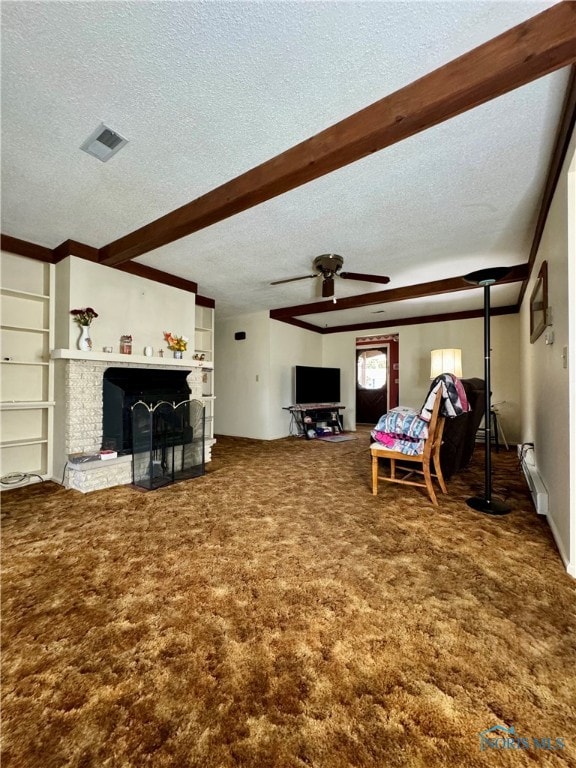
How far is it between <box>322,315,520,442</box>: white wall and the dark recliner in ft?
8.77

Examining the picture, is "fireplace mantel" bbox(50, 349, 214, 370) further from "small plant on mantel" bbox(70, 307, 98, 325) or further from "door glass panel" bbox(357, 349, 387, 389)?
"door glass panel" bbox(357, 349, 387, 389)

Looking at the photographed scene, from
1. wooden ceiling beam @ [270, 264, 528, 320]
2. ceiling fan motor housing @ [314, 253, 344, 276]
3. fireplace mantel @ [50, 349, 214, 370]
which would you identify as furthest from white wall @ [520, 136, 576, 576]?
fireplace mantel @ [50, 349, 214, 370]

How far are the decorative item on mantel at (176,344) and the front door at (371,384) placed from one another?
448 cm

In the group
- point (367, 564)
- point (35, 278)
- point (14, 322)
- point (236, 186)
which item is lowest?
point (367, 564)

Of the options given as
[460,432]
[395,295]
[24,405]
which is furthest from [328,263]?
[24,405]

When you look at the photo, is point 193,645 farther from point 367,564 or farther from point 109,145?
point 109,145

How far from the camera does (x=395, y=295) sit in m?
4.79

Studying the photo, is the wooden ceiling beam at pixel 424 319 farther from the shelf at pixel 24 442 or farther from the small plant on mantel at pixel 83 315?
the shelf at pixel 24 442

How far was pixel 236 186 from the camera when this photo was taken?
2195mm

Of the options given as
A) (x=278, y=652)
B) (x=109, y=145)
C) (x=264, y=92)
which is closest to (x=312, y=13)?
(x=264, y=92)

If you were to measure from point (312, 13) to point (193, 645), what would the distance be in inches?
98.6

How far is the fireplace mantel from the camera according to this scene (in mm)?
3139

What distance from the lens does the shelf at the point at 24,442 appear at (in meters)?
3.06

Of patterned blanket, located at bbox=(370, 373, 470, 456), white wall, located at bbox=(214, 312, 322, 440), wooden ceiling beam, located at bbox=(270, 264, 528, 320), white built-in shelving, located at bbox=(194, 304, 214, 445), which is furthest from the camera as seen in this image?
white wall, located at bbox=(214, 312, 322, 440)
